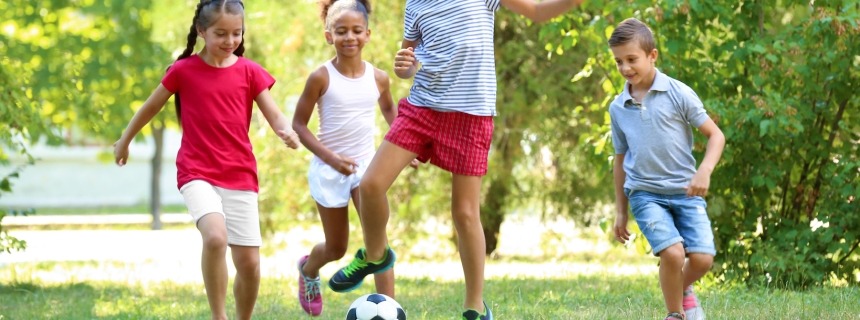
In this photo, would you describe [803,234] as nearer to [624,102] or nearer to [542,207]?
[624,102]

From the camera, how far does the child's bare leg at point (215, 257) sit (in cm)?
507

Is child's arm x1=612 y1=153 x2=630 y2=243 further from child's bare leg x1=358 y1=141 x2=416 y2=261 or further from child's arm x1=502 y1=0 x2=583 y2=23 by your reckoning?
child's bare leg x1=358 y1=141 x2=416 y2=261

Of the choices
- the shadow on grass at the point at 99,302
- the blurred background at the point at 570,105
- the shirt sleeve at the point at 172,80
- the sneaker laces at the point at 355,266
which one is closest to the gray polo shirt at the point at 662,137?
the sneaker laces at the point at 355,266

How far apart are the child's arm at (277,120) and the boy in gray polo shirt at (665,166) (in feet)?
4.70

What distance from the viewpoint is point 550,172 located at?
1325 centimetres

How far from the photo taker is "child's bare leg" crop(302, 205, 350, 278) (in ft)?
20.7

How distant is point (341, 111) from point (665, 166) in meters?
1.77

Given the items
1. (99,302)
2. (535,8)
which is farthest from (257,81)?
(99,302)

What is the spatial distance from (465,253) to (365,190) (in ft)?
1.67

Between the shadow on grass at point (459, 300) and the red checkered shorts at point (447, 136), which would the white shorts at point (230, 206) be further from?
the shadow on grass at point (459, 300)

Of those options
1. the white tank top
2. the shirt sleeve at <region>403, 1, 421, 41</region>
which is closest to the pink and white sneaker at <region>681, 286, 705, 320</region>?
the shirt sleeve at <region>403, 1, 421, 41</region>

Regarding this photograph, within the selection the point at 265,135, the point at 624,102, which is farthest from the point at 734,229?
the point at 265,135

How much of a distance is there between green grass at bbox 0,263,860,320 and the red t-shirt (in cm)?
146

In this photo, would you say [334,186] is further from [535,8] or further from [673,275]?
[673,275]
